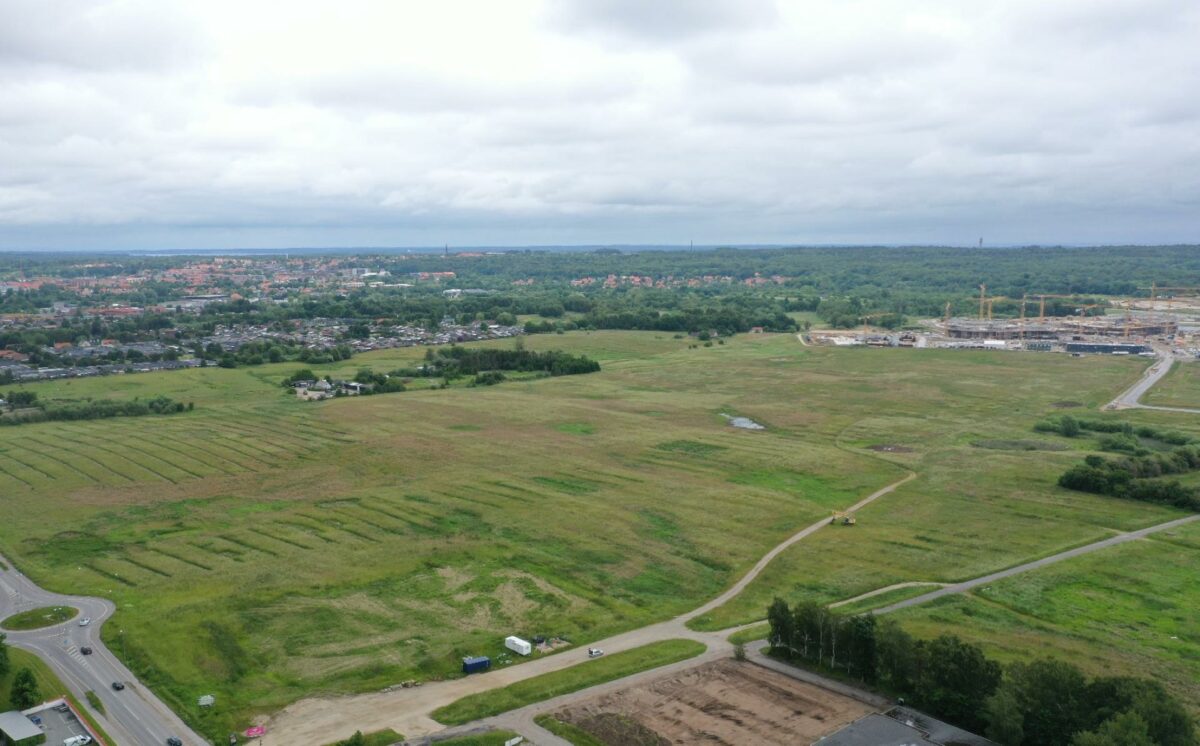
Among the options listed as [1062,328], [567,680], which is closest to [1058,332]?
[1062,328]

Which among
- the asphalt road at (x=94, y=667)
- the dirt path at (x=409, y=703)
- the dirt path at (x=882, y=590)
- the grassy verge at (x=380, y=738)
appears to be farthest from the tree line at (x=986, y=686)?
the asphalt road at (x=94, y=667)

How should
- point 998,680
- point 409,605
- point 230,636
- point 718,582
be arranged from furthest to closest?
point 718,582
point 409,605
point 230,636
point 998,680

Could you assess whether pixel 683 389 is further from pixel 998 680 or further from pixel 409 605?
pixel 998 680

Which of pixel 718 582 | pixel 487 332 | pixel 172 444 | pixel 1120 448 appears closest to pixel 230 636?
pixel 718 582

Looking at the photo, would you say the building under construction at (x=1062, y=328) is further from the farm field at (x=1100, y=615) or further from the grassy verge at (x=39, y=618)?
the grassy verge at (x=39, y=618)

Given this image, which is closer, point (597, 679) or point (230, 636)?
point (597, 679)

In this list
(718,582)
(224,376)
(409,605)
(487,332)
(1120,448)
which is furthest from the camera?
(487,332)

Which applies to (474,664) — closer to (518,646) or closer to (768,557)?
(518,646)
